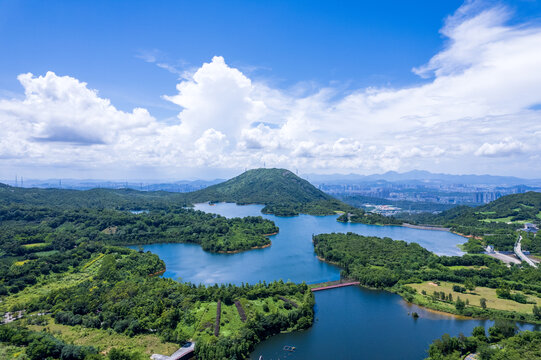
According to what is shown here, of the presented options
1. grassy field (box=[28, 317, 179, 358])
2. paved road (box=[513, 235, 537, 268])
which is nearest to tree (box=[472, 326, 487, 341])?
grassy field (box=[28, 317, 179, 358])

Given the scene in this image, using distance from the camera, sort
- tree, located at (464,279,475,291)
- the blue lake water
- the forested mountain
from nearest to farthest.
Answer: the blue lake water → tree, located at (464,279,475,291) → the forested mountain

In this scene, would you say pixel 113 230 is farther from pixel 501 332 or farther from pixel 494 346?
pixel 501 332

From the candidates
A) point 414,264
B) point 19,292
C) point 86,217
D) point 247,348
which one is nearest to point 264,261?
point 414,264

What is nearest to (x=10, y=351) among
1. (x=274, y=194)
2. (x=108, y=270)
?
(x=108, y=270)

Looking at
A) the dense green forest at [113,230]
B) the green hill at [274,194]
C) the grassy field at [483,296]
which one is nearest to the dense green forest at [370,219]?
the green hill at [274,194]

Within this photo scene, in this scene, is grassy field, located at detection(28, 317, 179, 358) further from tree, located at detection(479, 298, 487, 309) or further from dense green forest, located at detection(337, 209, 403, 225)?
dense green forest, located at detection(337, 209, 403, 225)

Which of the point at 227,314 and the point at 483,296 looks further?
the point at 483,296
